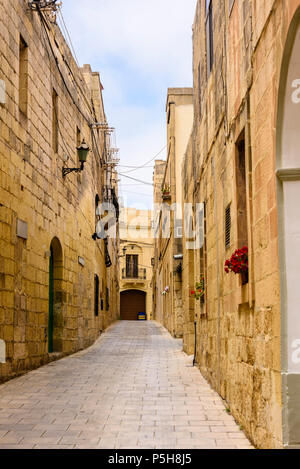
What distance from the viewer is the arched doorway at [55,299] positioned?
41.9 ft

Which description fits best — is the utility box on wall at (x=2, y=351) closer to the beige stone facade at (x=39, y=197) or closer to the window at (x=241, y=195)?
the beige stone facade at (x=39, y=197)

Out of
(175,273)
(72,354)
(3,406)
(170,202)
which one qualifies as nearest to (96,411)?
(3,406)

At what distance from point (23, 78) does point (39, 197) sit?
2.20m

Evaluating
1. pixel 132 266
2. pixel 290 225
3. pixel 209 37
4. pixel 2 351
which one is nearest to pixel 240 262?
pixel 290 225

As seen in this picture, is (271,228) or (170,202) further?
(170,202)

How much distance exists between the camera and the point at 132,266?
49531mm

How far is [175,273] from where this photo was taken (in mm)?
19406

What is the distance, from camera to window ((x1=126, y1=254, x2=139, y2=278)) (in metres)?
49.5

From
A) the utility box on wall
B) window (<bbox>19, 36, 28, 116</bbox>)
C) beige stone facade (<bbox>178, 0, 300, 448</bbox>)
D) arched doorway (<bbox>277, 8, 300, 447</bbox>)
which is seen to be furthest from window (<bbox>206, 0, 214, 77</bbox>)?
the utility box on wall

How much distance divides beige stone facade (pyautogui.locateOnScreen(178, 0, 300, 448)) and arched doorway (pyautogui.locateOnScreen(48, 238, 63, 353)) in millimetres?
5426

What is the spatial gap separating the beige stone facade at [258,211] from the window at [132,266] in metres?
41.2
